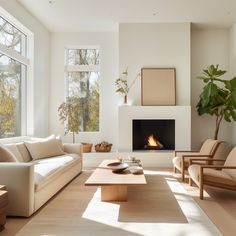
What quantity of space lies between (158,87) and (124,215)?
4.52m

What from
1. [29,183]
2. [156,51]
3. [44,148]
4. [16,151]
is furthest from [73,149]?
[156,51]

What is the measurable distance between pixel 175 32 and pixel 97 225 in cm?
566

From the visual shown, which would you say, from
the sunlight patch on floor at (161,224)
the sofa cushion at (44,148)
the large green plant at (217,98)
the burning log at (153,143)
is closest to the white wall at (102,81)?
the burning log at (153,143)

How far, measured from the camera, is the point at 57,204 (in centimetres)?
415

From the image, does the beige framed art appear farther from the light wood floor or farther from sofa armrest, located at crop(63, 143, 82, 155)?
the light wood floor

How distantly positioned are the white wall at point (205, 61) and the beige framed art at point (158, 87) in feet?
2.51

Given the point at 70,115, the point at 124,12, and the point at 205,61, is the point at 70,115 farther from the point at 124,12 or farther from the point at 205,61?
the point at 205,61

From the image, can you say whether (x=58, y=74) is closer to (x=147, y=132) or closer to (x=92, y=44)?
(x=92, y=44)

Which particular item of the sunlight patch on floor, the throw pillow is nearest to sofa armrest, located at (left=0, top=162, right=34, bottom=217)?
the throw pillow

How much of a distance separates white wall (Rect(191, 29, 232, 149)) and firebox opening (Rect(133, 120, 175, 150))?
2.45 feet

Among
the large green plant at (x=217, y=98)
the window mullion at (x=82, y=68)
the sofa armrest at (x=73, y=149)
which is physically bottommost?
the sofa armrest at (x=73, y=149)

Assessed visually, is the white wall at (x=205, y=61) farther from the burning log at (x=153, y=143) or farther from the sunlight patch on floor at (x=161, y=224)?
the sunlight patch on floor at (x=161, y=224)

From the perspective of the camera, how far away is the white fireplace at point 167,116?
24.5 ft

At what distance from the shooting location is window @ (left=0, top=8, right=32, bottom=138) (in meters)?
5.87
